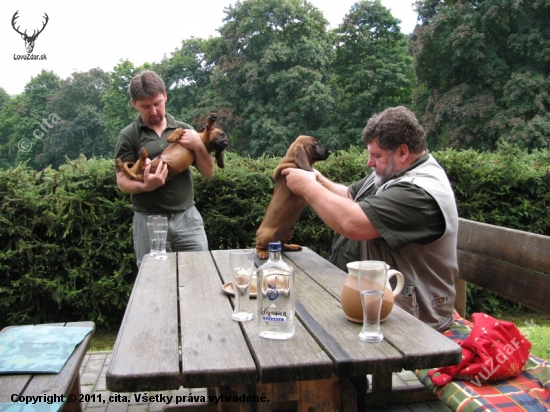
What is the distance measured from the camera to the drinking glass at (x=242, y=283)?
1818 millimetres

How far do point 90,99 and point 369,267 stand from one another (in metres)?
50.2

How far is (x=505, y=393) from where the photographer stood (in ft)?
6.57

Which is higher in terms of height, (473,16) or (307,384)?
(473,16)

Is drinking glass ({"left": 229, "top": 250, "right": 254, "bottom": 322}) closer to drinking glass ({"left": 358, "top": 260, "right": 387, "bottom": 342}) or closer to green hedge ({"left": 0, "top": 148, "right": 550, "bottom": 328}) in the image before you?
drinking glass ({"left": 358, "top": 260, "right": 387, "bottom": 342})

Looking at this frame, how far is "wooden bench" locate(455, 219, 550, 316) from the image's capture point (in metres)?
2.48

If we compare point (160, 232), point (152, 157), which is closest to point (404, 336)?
point (160, 232)

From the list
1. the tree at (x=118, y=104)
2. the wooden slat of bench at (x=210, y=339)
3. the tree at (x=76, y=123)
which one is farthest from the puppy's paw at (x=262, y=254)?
the tree at (x=118, y=104)

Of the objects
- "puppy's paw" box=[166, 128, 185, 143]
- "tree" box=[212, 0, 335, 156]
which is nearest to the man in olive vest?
"puppy's paw" box=[166, 128, 185, 143]

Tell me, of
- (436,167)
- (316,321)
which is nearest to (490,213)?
(436,167)

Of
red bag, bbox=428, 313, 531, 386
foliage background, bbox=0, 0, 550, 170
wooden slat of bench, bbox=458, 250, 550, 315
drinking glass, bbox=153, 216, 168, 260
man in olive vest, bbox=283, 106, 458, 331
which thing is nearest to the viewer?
red bag, bbox=428, 313, 531, 386

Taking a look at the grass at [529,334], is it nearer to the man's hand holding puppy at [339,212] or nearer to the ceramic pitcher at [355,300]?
the man's hand holding puppy at [339,212]

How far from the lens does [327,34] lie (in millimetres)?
38969

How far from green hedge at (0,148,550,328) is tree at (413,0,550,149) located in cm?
2124

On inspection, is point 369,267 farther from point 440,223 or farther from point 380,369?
point 440,223
